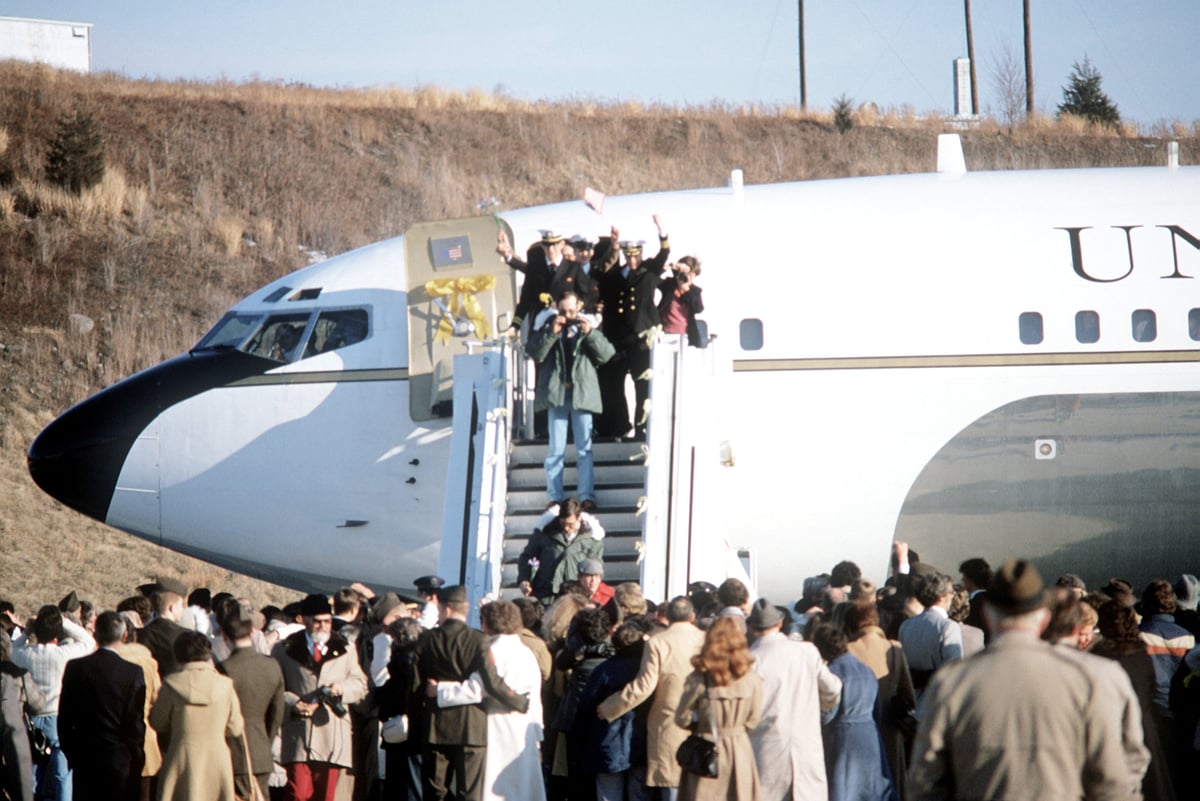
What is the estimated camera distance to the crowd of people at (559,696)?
8.09 m

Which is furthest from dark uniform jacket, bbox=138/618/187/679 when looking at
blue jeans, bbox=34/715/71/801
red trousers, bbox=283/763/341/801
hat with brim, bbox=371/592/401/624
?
blue jeans, bbox=34/715/71/801

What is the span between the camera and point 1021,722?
5.06m

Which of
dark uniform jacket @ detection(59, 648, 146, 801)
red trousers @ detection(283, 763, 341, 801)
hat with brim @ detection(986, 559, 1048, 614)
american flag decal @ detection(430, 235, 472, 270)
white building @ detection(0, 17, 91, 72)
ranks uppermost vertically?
→ white building @ detection(0, 17, 91, 72)

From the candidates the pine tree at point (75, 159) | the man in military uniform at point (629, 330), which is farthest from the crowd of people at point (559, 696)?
the pine tree at point (75, 159)

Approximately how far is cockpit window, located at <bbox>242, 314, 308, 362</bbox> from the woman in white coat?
231 inches

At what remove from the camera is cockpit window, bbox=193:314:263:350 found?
568 inches

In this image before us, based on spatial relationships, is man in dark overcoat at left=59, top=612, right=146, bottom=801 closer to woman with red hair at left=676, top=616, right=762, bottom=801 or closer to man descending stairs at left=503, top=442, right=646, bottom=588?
woman with red hair at left=676, top=616, right=762, bottom=801

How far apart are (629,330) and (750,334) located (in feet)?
4.17

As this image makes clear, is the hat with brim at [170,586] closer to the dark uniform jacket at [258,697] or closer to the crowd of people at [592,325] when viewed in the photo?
the dark uniform jacket at [258,697]

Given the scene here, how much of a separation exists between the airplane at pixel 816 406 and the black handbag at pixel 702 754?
217 inches

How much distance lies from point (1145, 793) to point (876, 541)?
18.5ft

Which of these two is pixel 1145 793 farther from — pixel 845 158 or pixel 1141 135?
pixel 1141 135

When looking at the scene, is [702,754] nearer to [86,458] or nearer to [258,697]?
[258,697]

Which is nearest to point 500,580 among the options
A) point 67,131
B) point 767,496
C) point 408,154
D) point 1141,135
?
point 767,496
